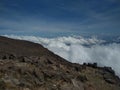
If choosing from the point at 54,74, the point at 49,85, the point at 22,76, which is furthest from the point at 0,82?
the point at 54,74

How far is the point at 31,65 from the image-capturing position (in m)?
47.8

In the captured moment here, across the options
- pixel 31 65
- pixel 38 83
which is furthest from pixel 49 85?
pixel 31 65

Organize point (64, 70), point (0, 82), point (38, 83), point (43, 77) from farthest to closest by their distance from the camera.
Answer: point (64, 70) → point (43, 77) → point (38, 83) → point (0, 82)

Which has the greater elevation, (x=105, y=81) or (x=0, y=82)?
(x=0, y=82)

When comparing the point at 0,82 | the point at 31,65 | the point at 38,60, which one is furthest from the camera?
the point at 38,60

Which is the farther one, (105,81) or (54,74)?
(105,81)

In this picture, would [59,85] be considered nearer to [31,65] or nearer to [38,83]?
[38,83]

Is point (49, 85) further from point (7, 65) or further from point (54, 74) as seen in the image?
point (7, 65)

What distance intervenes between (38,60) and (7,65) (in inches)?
490

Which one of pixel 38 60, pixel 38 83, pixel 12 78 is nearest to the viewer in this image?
pixel 12 78

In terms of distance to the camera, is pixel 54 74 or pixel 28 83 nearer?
pixel 28 83

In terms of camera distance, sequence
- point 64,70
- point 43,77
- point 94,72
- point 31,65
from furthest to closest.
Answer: point 94,72 → point 64,70 → point 31,65 → point 43,77

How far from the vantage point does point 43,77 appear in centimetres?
4359

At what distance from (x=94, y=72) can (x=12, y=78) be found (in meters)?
30.1
